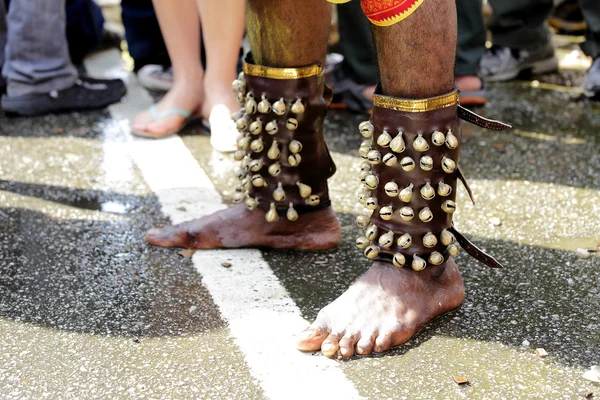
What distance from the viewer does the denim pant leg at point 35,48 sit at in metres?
3.48

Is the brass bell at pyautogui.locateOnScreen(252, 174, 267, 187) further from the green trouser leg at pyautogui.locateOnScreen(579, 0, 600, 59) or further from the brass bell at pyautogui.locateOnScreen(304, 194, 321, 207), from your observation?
the green trouser leg at pyautogui.locateOnScreen(579, 0, 600, 59)

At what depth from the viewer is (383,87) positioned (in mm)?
1675

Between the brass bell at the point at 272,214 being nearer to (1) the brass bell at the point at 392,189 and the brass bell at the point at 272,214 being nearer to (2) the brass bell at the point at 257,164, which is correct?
(2) the brass bell at the point at 257,164

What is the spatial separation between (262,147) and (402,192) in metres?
0.49

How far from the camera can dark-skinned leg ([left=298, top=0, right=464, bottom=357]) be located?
1.58 metres

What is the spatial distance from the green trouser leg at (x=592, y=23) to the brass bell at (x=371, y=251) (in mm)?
2335

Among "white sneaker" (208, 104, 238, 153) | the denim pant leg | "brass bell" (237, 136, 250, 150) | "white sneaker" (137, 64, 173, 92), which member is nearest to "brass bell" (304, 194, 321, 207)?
"brass bell" (237, 136, 250, 150)

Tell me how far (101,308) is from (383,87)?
0.84 meters

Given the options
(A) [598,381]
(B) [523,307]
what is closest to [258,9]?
(B) [523,307]

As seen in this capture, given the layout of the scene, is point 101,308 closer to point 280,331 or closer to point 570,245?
point 280,331

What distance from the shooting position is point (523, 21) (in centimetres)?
393

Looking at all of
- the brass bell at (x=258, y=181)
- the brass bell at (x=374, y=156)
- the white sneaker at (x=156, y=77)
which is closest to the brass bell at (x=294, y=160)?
the brass bell at (x=258, y=181)

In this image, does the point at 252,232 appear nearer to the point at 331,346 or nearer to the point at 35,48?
the point at 331,346

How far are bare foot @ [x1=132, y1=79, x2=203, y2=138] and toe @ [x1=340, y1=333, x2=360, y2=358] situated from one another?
1.73m
